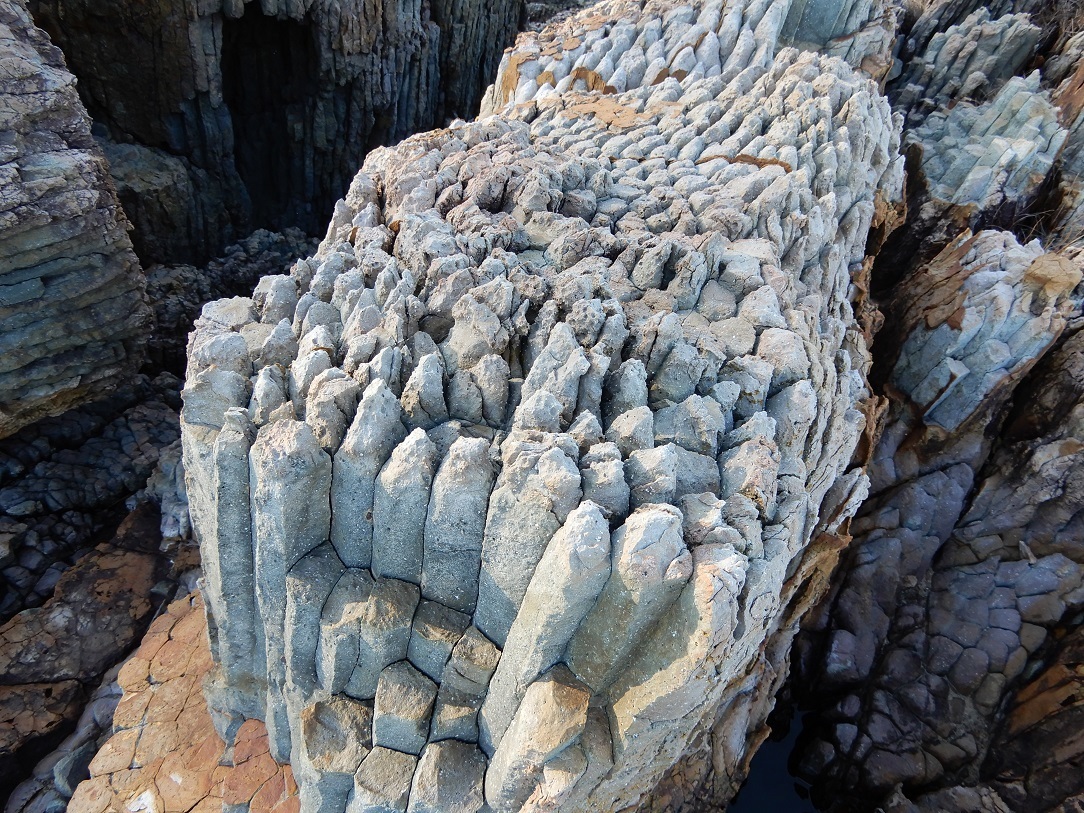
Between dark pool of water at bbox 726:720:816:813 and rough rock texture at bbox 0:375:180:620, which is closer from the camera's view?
dark pool of water at bbox 726:720:816:813

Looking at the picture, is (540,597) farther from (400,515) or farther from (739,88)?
(739,88)

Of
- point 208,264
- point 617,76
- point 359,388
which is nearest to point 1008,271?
point 617,76

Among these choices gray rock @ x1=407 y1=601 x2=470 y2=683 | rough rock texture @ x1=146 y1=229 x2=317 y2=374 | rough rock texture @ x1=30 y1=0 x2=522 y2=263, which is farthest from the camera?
rough rock texture @ x1=30 y1=0 x2=522 y2=263

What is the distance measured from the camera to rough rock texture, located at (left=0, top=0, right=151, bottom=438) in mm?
7676

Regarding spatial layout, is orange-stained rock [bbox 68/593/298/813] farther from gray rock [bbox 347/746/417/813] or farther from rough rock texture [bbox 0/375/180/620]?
rough rock texture [bbox 0/375/180/620]

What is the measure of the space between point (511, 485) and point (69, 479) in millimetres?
8617

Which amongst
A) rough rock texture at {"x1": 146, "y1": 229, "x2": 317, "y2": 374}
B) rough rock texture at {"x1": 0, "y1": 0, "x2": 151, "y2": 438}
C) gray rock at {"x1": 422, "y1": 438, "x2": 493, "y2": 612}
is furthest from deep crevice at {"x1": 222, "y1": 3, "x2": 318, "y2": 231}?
gray rock at {"x1": 422, "y1": 438, "x2": 493, "y2": 612}

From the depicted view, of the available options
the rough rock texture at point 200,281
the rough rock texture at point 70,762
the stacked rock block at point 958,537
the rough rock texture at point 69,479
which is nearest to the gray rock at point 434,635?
the rough rock texture at point 70,762

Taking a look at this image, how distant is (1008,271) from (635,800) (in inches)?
293

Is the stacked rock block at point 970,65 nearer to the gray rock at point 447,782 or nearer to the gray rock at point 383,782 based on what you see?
the gray rock at point 447,782

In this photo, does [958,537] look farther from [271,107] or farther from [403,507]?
[271,107]

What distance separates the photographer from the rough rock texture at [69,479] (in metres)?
8.61

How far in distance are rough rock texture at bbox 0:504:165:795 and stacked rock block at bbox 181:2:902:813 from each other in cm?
275

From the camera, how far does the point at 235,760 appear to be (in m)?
5.63
